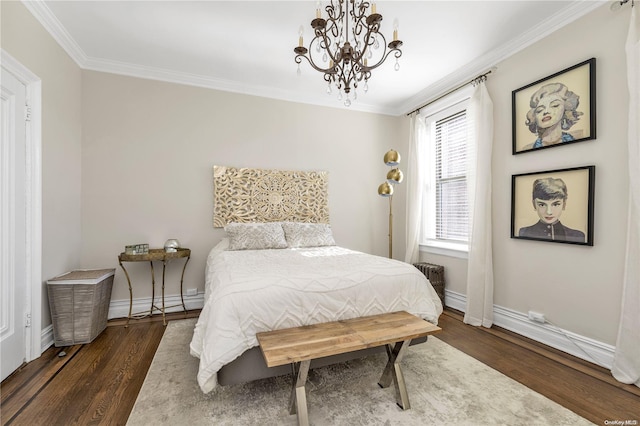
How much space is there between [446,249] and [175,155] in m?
3.53

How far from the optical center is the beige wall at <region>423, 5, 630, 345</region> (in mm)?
2135

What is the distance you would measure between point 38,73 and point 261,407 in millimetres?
3067

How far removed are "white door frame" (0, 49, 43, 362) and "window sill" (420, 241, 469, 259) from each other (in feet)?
13.3

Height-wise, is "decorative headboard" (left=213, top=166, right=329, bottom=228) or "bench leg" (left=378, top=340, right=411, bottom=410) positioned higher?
"decorative headboard" (left=213, top=166, right=329, bottom=228)

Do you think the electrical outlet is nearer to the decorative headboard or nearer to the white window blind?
the white window blind

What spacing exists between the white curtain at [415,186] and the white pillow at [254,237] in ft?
6.17

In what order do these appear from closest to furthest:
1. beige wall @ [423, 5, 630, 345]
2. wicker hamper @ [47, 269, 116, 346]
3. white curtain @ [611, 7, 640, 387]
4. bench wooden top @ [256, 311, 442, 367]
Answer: bench wooden top @ [256, 311, 442, 367], white curtain @ [611, 7, 640, 387], beige wall @ [423, 5, 630, 345], wicker hamper @ [47, 269, 116, 346]

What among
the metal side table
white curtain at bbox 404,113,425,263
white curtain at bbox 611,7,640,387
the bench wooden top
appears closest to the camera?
the bench wooden top

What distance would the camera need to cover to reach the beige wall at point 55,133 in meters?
2.19

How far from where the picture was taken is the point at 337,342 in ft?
5.17

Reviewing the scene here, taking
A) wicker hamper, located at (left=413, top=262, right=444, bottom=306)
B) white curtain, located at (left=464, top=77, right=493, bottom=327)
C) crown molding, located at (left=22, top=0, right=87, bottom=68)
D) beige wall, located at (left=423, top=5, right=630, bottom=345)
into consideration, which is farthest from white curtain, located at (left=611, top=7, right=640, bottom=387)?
crown molding, located at (left=22, top=0, right=87, bottom=68)

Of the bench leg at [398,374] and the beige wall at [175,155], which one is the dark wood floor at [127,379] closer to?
the bench leg at [398,374]

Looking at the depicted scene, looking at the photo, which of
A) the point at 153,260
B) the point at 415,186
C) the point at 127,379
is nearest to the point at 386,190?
the point at 415,186

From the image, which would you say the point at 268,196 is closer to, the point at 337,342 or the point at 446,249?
the point at 446,249
